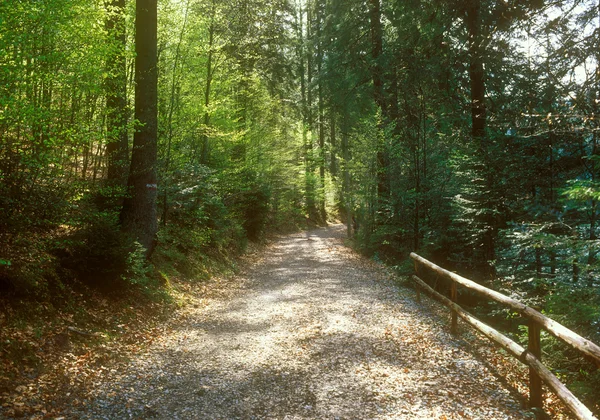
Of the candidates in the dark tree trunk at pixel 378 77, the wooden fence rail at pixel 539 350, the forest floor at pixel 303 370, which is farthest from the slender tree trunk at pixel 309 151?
the wooden fence rail at pixel 539 350

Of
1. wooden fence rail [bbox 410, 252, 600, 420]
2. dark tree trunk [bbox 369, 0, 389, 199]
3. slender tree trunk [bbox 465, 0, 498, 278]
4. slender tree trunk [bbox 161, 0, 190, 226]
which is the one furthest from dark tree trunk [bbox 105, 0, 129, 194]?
dark tree trunk [bbox 369, 0, 389, 199]

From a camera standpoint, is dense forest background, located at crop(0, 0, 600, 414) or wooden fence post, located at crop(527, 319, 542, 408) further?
dense forest background, located at crop(0, 0, 600, 414)

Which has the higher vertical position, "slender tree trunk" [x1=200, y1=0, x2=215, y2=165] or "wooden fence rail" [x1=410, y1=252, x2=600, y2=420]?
"slender tree trunk" [x1=200, y1=0, x2=215, y2=165]

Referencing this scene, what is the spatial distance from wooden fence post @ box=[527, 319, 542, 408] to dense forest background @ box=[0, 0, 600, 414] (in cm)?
58

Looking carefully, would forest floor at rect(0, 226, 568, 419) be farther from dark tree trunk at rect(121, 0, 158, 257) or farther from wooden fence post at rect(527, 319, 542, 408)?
dark tree trunk at rect(121, 0, 158, 257)

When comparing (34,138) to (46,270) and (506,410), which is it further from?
(506,410)

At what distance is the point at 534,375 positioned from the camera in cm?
477

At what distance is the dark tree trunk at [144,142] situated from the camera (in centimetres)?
928

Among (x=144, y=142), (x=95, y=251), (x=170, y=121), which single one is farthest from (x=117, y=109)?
(x=95, y=251)

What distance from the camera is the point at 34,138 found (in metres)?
6.20

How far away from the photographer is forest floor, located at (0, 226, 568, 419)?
183 inches

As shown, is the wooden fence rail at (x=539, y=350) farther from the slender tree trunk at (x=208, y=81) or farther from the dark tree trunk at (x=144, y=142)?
the slender tree trunk at (x=208, y=81)

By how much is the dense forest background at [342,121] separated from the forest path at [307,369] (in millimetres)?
1605

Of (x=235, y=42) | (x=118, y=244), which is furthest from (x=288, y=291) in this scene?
(x=235, y=42)
